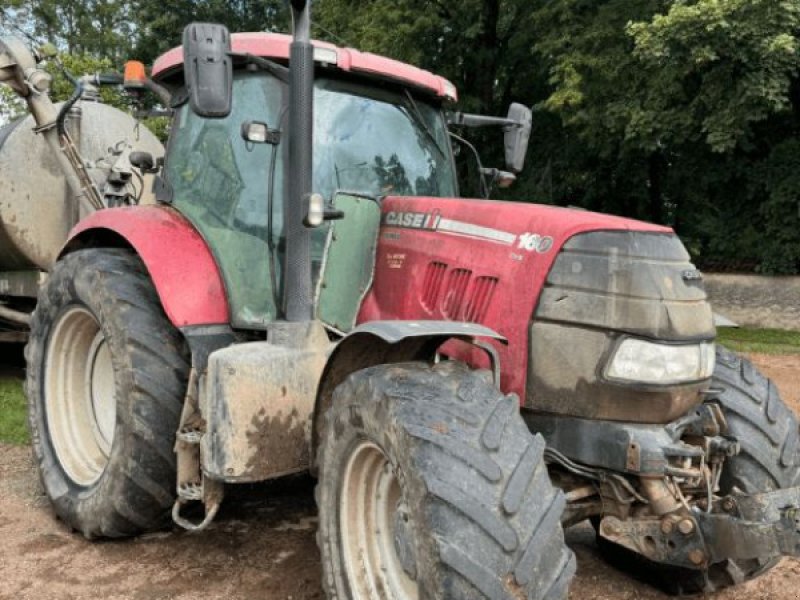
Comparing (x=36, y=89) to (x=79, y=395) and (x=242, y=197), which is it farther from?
(x=242, y=197)

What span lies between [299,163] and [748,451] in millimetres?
2117

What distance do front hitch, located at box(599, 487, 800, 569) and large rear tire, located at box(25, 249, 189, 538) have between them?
6.44 feet

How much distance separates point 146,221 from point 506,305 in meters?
1.94

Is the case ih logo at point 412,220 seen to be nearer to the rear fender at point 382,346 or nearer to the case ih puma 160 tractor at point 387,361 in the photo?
the case ih puma 160 tractor at point 387,361

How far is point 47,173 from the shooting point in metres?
6.60

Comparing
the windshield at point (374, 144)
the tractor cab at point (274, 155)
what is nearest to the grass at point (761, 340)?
the windshield at point (374, 144)

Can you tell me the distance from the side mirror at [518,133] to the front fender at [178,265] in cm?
182

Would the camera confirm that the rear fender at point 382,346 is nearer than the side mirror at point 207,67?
Yes

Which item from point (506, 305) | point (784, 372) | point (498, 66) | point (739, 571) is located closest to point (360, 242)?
point (506, 305)

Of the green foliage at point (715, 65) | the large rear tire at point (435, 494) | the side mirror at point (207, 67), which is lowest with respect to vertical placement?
the large rear tire at point (435, 494)

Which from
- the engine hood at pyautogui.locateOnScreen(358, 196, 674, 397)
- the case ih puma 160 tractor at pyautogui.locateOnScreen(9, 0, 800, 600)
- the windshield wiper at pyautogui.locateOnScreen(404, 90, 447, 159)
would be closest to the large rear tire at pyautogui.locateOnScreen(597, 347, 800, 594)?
the case ih puma 160 tractor at pyautogui.locateOnScreen(9, 0, 800, 600)

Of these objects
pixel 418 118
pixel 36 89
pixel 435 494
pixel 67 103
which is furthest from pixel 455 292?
pixel 36 89

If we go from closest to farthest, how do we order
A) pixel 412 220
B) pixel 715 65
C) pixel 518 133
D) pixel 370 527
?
pixel 370 527 < pixel 412 220 < pixel 518 133 < pixel 715 65

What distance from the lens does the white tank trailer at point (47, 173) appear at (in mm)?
5906
